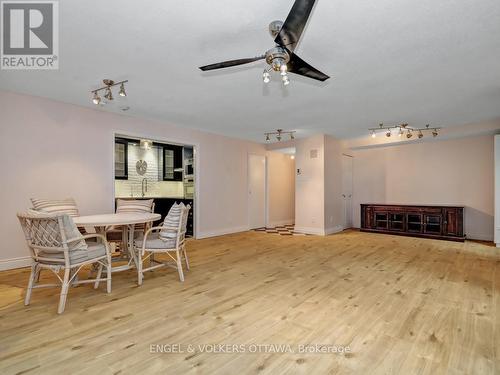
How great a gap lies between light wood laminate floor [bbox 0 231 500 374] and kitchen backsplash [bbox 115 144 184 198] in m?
3.45

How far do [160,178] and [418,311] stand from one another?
646cm

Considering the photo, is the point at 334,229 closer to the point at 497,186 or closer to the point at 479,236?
the point at 479,236

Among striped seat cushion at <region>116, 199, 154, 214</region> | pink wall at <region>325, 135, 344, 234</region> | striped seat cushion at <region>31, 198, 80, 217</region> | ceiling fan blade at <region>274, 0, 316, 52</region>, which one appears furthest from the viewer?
pink wall at <region>325, 135, 344, 234</region>

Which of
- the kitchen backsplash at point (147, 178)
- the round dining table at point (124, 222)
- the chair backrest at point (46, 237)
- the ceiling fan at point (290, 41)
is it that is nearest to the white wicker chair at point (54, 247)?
the chair backrest at point (46, 237)

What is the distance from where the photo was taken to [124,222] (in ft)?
8.97

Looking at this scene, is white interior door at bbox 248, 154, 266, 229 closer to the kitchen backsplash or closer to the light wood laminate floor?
the kitchen backsplash

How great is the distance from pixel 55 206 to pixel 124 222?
1438mm

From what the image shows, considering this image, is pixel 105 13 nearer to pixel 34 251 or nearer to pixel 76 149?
pixel 34 251

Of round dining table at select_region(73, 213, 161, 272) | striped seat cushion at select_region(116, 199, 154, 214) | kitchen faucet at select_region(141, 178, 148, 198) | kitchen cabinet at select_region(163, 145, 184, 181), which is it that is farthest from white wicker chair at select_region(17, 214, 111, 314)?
kitchen cabinet at select_region(163, 145, 184, 181)

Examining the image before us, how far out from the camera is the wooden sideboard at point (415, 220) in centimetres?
545

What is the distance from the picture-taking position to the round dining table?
2.71 metres

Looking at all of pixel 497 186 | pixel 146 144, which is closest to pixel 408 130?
pixel 497 186

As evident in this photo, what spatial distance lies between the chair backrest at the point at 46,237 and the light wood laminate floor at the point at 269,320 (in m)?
0.46

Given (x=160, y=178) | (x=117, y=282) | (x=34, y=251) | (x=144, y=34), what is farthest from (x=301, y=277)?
(x=160, y=178)
